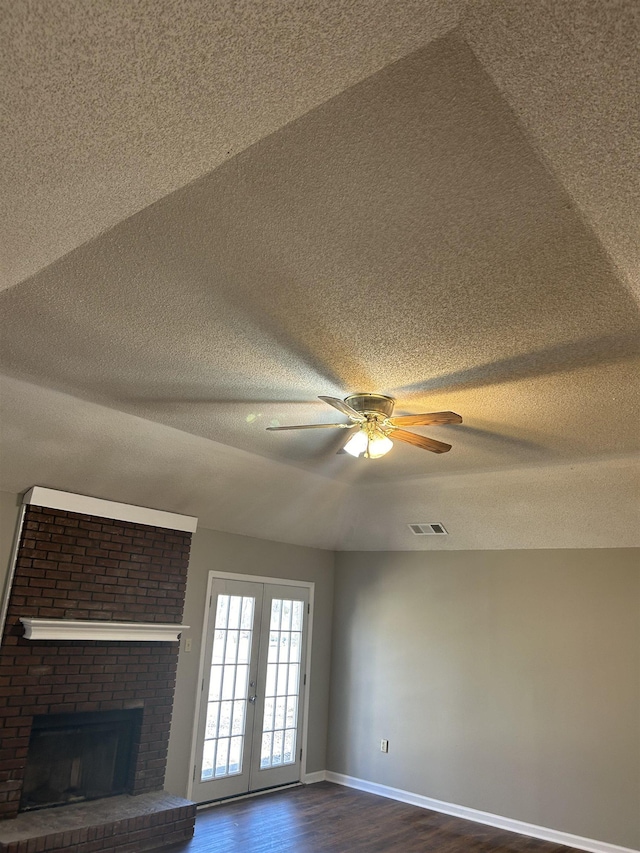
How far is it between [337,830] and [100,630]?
8.38 ft

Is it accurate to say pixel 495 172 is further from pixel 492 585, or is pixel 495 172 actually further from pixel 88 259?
pixel 492 585

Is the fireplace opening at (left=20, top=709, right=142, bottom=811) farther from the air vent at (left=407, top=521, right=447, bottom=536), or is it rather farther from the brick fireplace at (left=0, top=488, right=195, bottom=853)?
the air vent at (left=407, top=521, right=447, bottom=536)

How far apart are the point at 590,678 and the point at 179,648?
3538mm

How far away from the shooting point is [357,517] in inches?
260

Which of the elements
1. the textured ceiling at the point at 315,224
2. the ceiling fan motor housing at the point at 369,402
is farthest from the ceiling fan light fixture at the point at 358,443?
the textured ceiling at the point at 315,224

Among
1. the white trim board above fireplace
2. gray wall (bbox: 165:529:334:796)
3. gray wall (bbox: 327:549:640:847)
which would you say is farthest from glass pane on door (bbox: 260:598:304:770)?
the white trim board above fireplace

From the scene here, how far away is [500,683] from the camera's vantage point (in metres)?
5.71

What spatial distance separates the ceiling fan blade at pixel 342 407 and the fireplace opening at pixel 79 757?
337 centimetres

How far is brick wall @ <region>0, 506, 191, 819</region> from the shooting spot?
14.7ft

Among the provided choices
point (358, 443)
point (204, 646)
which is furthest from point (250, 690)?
point (358, 443)

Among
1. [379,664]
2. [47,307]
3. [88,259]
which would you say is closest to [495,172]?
[88,259]

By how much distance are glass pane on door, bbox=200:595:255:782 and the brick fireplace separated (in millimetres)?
563

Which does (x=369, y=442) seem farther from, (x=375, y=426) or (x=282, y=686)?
(x=282, y=686)

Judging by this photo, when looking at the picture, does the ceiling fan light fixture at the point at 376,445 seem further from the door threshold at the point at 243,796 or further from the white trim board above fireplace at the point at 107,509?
the door threshold at the point at 243,796
